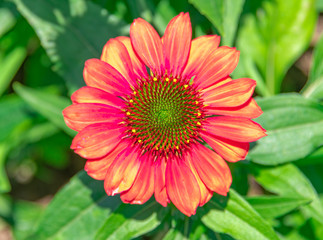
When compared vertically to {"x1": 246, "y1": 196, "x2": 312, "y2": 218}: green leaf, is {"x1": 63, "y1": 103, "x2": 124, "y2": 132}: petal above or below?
above

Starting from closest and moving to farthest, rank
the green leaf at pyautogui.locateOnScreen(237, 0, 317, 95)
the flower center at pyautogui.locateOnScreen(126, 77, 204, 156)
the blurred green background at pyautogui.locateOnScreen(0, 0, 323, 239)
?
1. the flower center at pyautogui.locateOnScreen(126, 77, 204, 156)
2. the blurred green background at pyautogui.locateOnScreen(0, 0, 323, 239)
3. the green leaf at pyautogui.locateOnScreen(237, 0, 317, 95)

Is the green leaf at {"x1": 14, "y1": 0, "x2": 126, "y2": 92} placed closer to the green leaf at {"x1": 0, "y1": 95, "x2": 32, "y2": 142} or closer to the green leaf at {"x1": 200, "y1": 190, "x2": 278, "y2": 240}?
the green leaf at {"x1": 0, "y1": 95, "x2": 32, "y2": 142}

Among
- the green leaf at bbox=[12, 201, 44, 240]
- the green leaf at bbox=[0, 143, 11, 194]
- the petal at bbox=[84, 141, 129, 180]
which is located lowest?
the green leaf at bbox=[12, 201, 44, 240]

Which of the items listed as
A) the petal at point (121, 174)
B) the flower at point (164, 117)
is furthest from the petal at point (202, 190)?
the petal at point (121, 174)

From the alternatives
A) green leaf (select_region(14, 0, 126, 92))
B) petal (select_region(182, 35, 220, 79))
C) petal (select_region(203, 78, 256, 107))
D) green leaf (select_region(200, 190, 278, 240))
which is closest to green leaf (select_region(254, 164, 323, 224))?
green leaf (select_region(200, 190, 278, 240))

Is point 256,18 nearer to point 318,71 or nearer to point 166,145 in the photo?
point 318,71

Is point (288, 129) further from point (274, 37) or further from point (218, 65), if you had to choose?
point (274, 37)

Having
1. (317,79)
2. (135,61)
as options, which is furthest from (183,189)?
(317,79)

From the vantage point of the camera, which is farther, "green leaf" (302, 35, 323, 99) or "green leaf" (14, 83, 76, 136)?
"green leaf" (302, 35, 323, 99)
